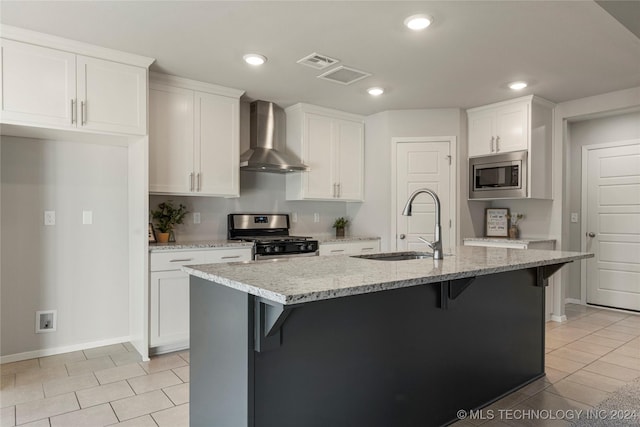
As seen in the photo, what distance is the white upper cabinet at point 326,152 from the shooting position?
4504 mm

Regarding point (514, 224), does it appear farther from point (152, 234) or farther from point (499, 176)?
point (152, 234)

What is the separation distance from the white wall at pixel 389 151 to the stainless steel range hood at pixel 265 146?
0.93 meters

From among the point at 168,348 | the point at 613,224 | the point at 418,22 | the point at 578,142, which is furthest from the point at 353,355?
the point at 578,142

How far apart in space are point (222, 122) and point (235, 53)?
92 centimetres

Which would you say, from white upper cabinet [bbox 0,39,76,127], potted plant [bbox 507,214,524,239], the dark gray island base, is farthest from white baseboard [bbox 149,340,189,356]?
potted plant [bbox 507,214,524,239]

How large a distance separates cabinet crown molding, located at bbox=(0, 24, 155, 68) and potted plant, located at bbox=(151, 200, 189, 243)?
1259 mm

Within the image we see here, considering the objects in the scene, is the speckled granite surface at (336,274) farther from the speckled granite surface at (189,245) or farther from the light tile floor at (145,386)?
A: the speckled granite surface at (189,245)

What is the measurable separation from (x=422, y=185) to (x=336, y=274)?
124 inches

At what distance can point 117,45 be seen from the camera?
292cm

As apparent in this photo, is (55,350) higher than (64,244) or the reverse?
the reverse

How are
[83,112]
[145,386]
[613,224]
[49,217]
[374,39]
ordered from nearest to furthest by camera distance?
[145,386], [374,39], [83,112], [49,217], [613,224]

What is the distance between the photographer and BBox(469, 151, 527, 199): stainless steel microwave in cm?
422

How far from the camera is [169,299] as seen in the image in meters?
3.33

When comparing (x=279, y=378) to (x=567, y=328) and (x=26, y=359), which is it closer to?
(x=26, y=359)
